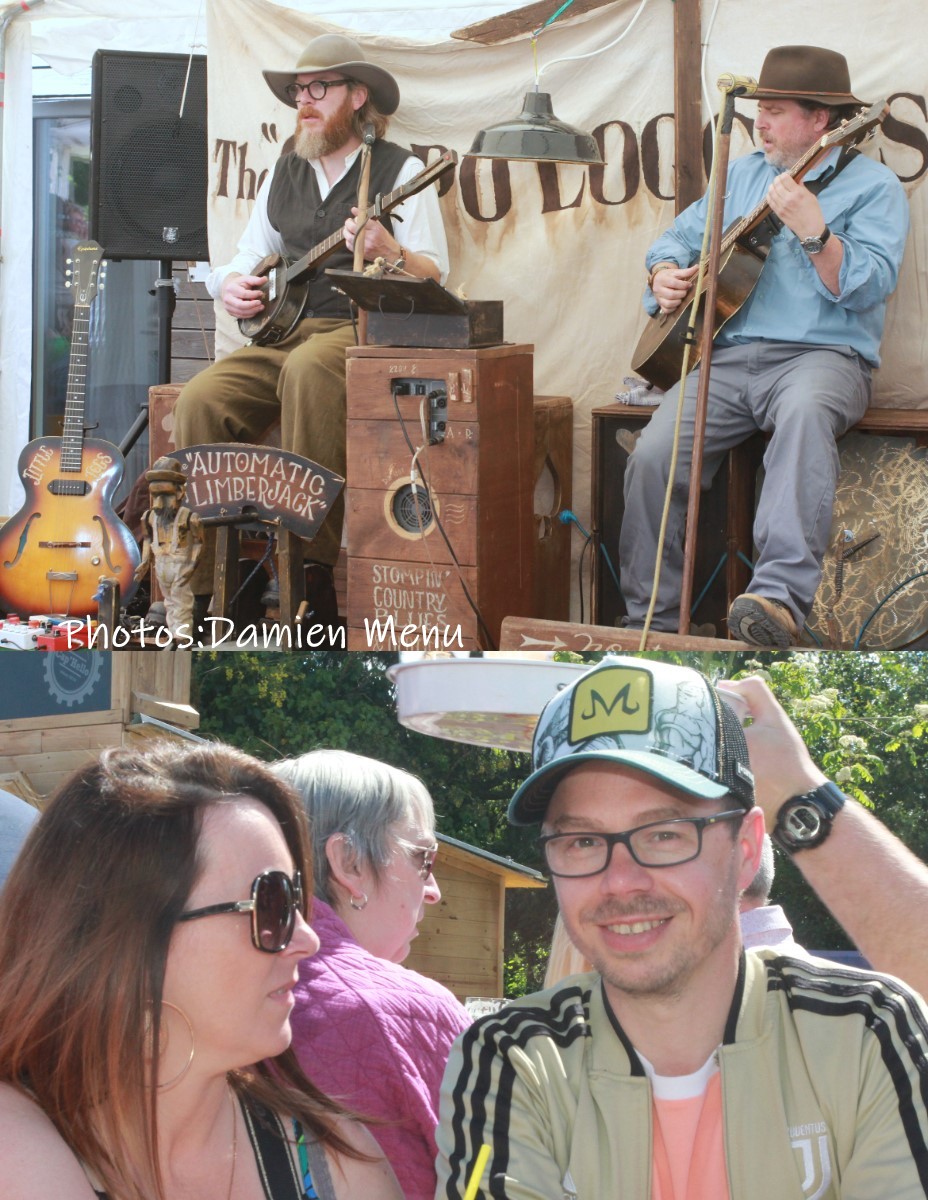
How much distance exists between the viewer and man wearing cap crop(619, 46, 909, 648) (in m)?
4.25

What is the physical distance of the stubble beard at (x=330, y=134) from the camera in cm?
519

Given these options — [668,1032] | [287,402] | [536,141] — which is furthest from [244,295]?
[668,1032]

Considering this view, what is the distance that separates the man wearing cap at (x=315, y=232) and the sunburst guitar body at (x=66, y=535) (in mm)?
327

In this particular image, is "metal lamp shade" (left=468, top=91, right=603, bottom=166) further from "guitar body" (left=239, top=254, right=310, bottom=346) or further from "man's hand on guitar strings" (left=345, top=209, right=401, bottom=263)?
"guitar body" (left=239, top=254, right=310, bottom=346)

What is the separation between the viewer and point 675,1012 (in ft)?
4.79

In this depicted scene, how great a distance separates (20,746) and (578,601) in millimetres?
2125

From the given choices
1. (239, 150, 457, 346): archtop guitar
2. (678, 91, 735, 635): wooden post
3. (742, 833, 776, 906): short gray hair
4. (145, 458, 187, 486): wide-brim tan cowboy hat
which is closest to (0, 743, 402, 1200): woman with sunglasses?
(742, 833, 776, 906): short gray hair

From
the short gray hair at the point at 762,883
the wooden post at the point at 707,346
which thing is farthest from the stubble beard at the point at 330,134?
the short gray hair at the point at 762,883

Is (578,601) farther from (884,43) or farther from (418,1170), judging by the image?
(418,1170)

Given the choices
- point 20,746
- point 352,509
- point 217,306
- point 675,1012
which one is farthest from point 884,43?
point 675,1012

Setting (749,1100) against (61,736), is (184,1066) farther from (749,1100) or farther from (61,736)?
(61,736)

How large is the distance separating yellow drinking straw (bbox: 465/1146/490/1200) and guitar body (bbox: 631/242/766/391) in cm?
322

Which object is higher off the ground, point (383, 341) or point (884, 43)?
point (884, 43)

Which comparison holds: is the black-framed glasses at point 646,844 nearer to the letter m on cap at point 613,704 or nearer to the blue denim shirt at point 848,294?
the letter m on cap at point 613,704
